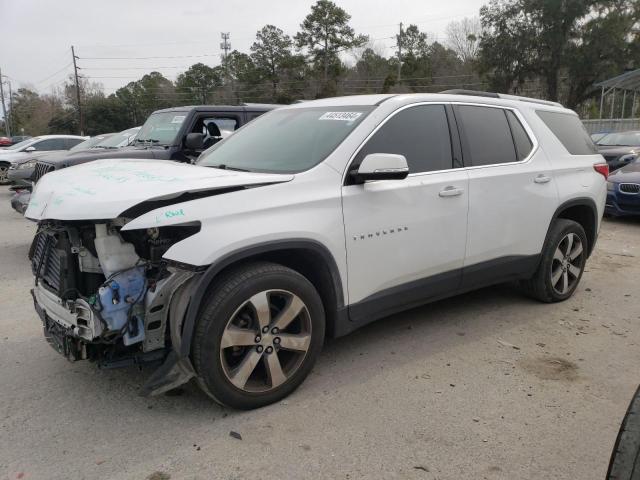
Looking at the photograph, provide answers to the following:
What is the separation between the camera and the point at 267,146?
3834mm

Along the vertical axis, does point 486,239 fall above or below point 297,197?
below

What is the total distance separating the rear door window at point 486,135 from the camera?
4.12 m

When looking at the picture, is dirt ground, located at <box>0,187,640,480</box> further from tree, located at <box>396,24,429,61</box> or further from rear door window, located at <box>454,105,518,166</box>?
tree, located at <box>396,24,429,61</box>

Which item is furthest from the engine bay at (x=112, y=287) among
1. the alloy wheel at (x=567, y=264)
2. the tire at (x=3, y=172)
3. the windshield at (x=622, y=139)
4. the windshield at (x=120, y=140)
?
the tire at (x=3, y=172)

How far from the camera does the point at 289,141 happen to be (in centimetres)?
377

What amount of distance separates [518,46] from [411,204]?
40.0 metres

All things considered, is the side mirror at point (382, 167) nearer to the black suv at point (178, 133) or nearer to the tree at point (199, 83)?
the black suv at point (178, 133)

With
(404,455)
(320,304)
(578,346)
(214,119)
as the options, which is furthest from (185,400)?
(214,119)

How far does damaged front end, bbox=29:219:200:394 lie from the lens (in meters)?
2.86

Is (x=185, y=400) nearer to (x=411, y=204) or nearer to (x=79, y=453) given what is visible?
(x=79, y=453)

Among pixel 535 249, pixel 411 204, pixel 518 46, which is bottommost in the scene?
pixel 535 249

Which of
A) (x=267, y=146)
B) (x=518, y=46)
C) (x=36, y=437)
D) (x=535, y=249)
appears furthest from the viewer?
(x=518, y=46)

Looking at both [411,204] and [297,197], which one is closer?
[297,197]

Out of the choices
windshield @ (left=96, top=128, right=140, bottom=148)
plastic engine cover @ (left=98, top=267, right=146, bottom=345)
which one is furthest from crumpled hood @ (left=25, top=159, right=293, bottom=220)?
windshield @ (left=96, top=128, right=140, bottom=148)
